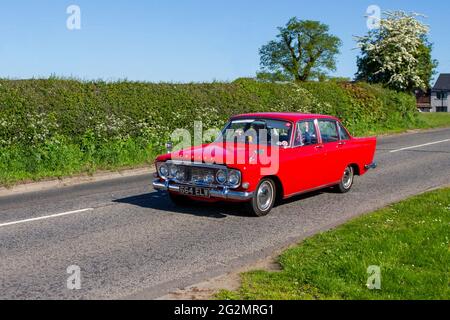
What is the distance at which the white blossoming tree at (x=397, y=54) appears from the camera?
3603 centimetres

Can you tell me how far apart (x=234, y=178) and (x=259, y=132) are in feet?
5.07

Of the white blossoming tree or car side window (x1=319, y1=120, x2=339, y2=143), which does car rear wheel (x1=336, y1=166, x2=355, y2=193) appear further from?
the white blossoming tree

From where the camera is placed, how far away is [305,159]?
9.59m

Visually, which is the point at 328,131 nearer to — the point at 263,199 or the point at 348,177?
the point at 348,177

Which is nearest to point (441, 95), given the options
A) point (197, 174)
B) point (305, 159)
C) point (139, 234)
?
point (305, 159)

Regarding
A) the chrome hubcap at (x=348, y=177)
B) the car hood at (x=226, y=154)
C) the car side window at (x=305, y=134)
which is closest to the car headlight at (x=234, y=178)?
the car hood at (x=226, y=154)

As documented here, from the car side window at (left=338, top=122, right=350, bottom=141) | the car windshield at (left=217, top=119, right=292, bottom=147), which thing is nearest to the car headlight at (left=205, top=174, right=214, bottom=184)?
the car windshield at (left=217, top=119, right=292, bottom=147)

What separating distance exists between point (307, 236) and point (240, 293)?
263 centimetres

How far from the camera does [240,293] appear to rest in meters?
5.26

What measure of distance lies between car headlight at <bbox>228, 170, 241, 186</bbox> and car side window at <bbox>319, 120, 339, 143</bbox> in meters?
2.61

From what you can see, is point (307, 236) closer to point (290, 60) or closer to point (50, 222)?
point (50, 222)

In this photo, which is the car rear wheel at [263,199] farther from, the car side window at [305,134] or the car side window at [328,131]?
the car side window at [328,131]
